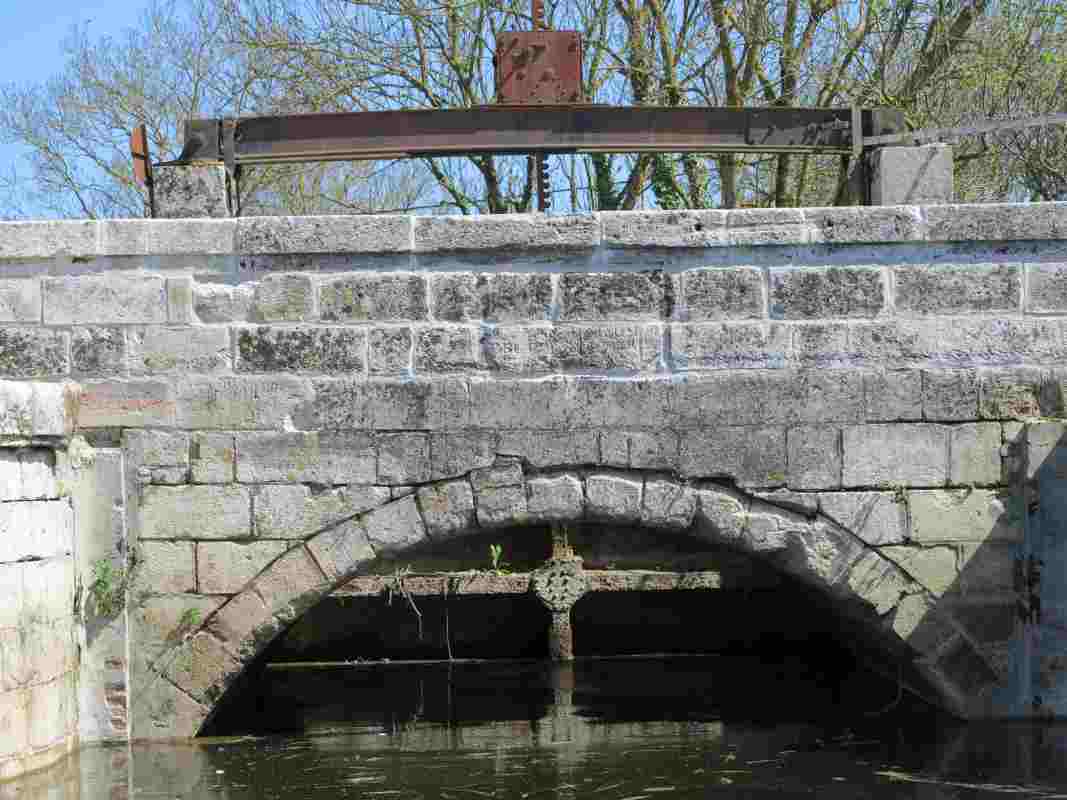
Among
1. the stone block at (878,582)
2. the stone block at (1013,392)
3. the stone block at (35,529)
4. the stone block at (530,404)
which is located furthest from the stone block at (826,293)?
the stone block at (35,529)

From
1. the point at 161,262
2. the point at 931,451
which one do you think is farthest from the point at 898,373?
the point at 161,262

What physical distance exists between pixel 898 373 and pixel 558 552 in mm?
4014

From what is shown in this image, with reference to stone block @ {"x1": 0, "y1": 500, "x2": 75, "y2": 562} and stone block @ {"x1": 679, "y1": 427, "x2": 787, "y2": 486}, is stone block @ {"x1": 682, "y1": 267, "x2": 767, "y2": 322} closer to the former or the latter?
stone block @ {"x1": 679, "y1": 427, "x2": 787, "y2": 486}

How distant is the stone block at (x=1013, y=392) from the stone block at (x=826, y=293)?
647 millimetres

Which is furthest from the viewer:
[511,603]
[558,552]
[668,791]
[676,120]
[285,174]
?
[285,174]

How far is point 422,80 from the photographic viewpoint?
544 inches

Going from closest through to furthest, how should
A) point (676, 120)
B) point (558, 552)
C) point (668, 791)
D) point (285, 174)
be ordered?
point (668, 791), point (676, 120), point (558, 552), point (285, 174)

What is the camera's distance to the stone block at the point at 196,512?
677cm

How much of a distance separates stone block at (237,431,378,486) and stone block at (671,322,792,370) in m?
1.53

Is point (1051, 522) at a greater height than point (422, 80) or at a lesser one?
lesser

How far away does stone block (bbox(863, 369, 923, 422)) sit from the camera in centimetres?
679

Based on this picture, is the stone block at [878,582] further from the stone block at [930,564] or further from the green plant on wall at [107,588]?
the green plant on wall at [107,588]

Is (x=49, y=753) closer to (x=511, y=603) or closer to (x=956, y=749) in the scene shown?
(x=956, y=749)

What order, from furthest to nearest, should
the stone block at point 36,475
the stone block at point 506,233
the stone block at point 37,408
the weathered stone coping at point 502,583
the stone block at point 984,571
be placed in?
the weathered stone coping at point 502,583
the stone block at point 984,571
the stone block at point 506,233
the stone block at point 36,475
the stone block at point 37,408
